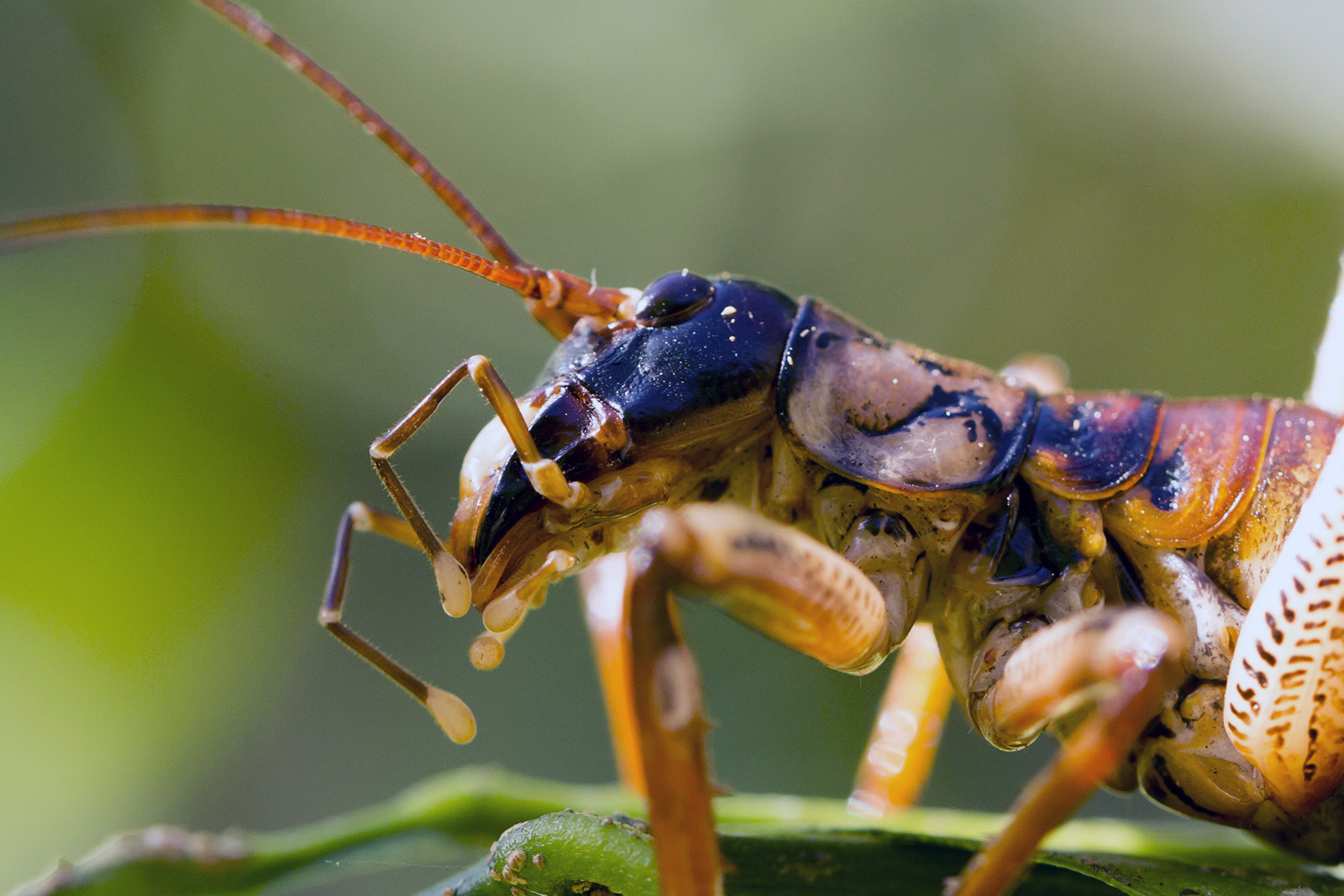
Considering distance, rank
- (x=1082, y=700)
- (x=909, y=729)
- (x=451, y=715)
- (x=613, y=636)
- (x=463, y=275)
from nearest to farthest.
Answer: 1. (x=1082, y=700)
2. (x=451, y=715)
3. (x=613, y=636)
4. (x=909, y=729)
5. (x=463, y=275)

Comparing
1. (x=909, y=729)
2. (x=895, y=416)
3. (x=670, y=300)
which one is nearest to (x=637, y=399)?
(x=670, y=300)

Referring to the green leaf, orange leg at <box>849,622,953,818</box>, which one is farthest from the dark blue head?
orange leg at <box>849,622,953,818</box>

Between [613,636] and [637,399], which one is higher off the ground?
[637,399]

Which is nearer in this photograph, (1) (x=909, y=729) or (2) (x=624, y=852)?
(2) (x=624, y=852)

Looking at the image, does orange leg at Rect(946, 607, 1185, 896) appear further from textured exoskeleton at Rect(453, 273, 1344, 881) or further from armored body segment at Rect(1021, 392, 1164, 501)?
armored body segment at Rect(1021, 392, 1164, 501)

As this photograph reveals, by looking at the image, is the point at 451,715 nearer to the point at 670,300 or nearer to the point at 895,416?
the point at 670,300

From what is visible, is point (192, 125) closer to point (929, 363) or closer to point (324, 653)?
point (324, 653)

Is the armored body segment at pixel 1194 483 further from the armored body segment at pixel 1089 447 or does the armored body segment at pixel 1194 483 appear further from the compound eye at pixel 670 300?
the compound eye at pixel 670 300
